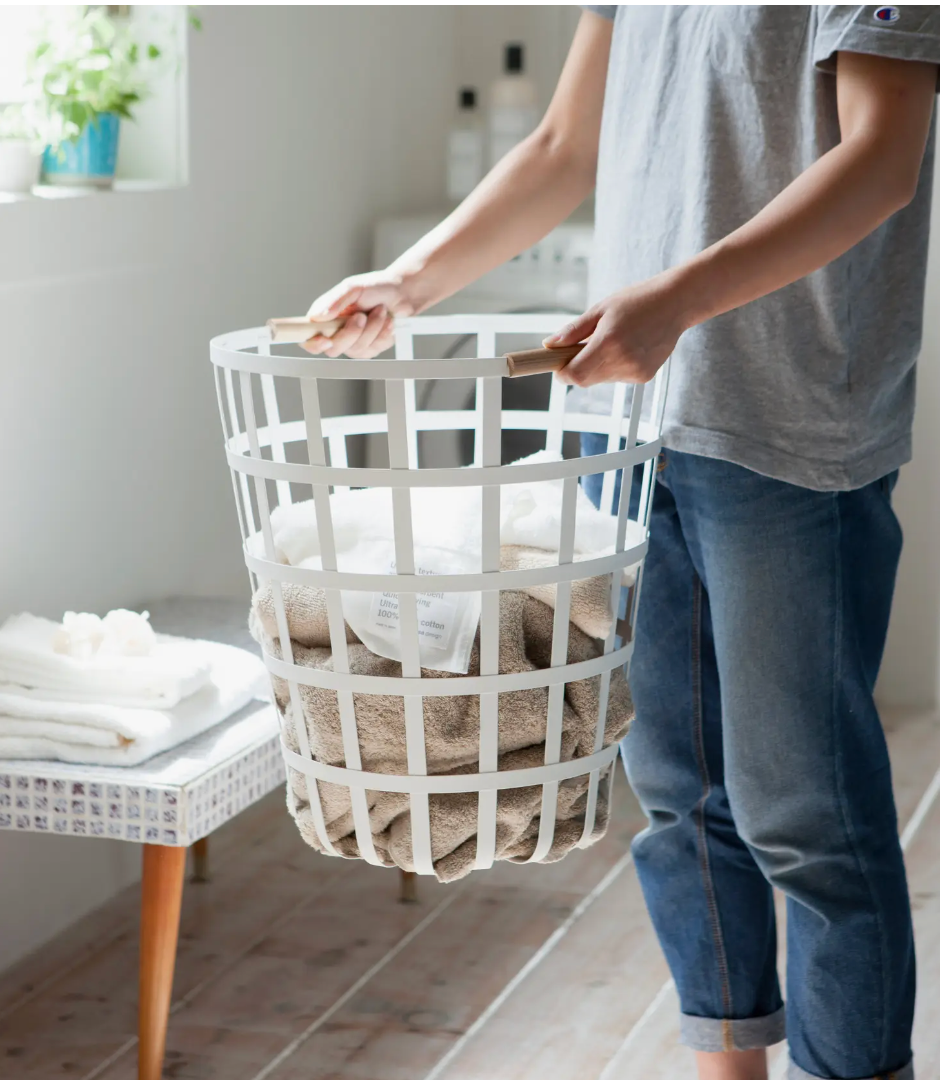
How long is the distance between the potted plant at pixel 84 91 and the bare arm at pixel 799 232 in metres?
1.03

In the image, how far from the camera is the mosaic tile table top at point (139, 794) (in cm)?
127

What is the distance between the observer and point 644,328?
0.79m

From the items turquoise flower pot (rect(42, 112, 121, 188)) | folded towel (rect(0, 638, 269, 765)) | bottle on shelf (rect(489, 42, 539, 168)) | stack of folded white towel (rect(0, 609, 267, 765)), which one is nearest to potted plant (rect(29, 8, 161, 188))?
turquoise flower pot (rect(42, 112, 121, 188))

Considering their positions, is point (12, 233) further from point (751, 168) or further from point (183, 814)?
point (751, 168)

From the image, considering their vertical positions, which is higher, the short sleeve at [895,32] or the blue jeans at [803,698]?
the short sleeve at [895,32]

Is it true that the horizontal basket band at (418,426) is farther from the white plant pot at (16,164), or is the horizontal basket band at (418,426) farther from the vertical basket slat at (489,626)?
the white plant pot at (16,164)

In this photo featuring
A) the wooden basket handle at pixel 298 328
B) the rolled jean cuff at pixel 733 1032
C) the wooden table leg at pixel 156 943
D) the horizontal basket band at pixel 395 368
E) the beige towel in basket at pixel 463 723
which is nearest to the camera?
the horizontal basket band at pixel 395 368

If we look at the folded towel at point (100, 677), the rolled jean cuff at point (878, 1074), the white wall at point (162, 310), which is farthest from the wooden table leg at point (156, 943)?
the rolled jean cuff at point (878, 1074)

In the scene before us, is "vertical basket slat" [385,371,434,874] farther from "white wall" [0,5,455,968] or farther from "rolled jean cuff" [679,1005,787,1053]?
"white wall" [0,5,455,968]

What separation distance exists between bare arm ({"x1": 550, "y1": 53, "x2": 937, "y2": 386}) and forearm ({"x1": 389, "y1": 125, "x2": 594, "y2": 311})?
30 cm

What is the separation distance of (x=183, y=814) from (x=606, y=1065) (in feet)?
1.69

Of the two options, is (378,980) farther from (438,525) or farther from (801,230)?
(801,230)

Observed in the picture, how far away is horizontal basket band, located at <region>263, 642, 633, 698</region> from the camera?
784 mm

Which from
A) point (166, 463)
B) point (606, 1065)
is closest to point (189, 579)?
point (166, 463)
